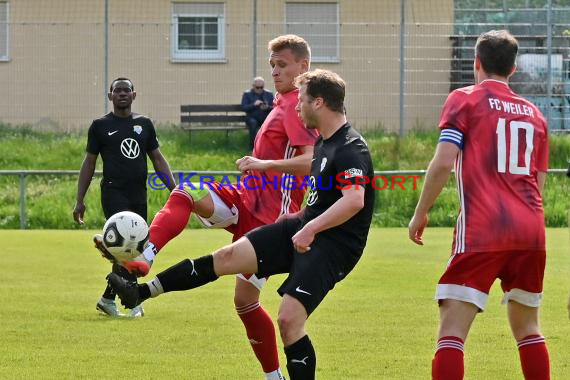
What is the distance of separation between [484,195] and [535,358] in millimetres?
959

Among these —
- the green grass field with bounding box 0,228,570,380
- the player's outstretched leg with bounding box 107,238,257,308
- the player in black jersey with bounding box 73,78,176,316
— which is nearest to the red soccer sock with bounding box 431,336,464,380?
the player's outstretched leg with bounding box 107,238,257,308

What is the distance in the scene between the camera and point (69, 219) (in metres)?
22.0

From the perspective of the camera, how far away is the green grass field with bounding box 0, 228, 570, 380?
8336mm

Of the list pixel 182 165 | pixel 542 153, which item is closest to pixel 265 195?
pixel 542 153

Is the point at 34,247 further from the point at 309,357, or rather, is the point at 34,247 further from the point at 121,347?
the point at 309,357

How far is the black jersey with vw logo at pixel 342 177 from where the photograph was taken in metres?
6.77

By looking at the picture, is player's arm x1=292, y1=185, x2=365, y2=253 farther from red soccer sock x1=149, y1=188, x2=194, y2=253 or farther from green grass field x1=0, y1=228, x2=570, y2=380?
green grass field x1=0, y1=228, x2=570, y2=380

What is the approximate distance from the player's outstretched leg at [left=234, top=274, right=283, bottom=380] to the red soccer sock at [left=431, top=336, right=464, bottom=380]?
5.61ft

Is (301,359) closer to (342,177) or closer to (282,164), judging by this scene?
(342,177)

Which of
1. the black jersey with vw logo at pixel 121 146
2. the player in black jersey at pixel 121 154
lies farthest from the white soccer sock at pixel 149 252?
the black jersey with vw logo at pixel 121 146

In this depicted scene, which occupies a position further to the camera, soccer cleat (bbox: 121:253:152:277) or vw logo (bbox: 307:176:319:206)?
soccer cleat (bbox: 121:253:152:277)

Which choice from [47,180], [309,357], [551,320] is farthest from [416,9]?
[309,357]

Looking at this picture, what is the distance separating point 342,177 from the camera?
6766 millimetres

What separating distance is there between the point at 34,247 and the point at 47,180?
573 cm
